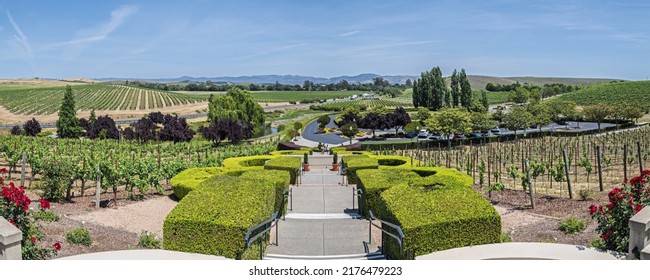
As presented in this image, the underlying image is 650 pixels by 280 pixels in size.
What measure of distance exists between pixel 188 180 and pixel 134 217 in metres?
3.22

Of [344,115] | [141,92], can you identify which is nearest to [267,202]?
[344,115]

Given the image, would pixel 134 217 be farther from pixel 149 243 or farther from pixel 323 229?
pixel 323 229

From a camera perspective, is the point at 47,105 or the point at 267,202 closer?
the point at 267,202

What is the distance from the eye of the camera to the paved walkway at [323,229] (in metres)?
10.1

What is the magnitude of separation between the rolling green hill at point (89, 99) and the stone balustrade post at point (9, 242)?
327 ft

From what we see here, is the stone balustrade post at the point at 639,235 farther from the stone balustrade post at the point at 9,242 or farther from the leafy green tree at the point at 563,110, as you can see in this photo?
the leafy green tree at the point at 563,110

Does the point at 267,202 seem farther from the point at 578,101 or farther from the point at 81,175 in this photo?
the point at 578,101

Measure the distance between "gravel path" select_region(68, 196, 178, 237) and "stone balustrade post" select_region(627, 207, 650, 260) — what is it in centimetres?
1027

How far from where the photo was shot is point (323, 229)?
39.2ft

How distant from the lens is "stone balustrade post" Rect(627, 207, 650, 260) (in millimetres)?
6785

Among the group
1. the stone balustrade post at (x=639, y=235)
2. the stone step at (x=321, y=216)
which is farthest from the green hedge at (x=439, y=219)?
the stone step at (x=321, y=216)

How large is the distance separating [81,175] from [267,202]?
10061 millimetres

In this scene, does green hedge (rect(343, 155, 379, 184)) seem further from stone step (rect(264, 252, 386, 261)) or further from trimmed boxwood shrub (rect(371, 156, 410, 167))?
stone step (rect(264, 252, 386, 261))
